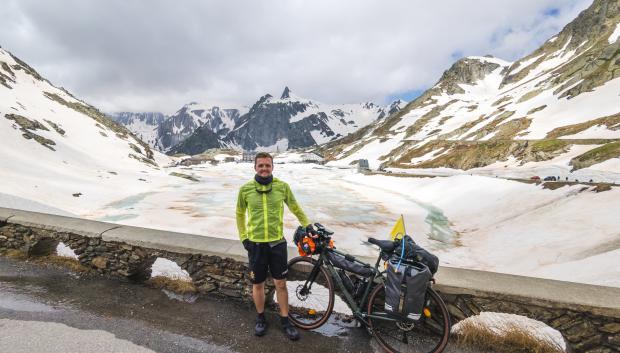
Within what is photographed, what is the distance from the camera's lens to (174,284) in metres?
6.83

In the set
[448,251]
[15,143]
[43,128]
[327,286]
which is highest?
[43,128]

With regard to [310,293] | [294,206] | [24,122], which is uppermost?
[24,122]

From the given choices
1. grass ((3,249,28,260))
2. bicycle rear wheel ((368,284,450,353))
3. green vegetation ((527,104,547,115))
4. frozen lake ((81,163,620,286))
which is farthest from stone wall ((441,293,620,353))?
green vegetation ((527,104,547,115))

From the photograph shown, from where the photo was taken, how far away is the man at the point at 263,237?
213 inches

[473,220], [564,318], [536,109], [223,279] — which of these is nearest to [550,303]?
[564,318]

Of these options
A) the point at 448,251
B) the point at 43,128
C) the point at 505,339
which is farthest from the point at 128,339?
the point at 43,128

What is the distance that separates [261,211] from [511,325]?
4.60 metres

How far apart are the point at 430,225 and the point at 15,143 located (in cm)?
5127

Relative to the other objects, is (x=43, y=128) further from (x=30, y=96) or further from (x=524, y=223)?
(x=524, y=223)

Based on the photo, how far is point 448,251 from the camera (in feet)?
57.7

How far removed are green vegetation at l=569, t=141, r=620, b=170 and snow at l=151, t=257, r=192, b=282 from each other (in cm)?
4246

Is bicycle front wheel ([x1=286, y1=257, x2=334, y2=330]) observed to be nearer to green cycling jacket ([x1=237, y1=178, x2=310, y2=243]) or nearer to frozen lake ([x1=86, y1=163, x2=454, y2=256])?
green cycling jacket ([x1=237, y1=178, x2=310, y2=243])

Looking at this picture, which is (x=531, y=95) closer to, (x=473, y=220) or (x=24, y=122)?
(x=473, y=220)

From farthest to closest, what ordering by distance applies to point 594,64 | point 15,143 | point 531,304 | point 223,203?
point 594,64 → point 15,143 → point 223,203 → point 531,304
